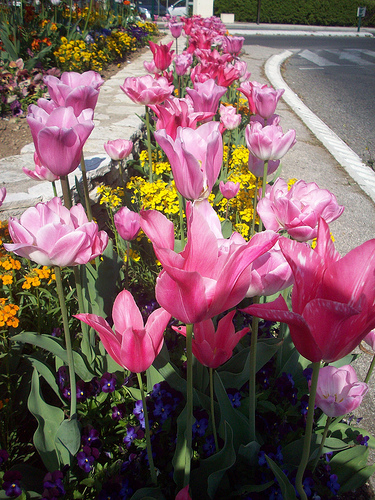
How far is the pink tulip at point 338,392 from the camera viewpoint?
3.12 feet

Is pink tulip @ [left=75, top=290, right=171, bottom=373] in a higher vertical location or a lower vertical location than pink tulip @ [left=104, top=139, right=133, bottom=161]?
higher

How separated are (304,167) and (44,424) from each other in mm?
3616

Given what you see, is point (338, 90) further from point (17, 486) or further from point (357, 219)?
point (17, 486)

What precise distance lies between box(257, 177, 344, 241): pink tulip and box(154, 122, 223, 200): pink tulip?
0.58 feet

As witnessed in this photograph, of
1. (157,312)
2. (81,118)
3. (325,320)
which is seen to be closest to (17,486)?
(157,312)

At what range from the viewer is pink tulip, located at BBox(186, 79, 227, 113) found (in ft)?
6.01

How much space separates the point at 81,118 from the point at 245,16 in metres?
29.1

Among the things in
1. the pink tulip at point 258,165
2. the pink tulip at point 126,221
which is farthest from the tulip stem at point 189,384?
the pink tulip at point 258,165

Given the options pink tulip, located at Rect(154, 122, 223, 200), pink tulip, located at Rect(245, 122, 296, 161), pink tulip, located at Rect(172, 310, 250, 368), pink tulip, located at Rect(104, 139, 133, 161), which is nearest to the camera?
pink tulip, located at Rect(172, 310, 250, 368)

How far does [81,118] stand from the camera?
128cm

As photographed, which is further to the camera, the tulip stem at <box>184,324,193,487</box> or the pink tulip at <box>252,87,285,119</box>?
the pink tulip at <box>252,87,285,119</box>

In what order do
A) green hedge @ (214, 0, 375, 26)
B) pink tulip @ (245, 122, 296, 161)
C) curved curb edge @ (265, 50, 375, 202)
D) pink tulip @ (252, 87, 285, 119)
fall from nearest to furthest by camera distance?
pink tulip @ (245, 122, 296, 161), pink tulip @ (252, 87, 285, 119), curved curb edge @ (265, 50, 375, 202), green hedge @ (214, 0, 375, 26)

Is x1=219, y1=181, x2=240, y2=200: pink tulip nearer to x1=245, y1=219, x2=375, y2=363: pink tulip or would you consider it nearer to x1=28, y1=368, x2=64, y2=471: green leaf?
x1=28, y1=368, x2=64, y2=471: green leaf

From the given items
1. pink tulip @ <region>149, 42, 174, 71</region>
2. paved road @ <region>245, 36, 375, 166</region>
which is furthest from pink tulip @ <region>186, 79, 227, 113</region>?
paved road @ <region>245, 36, 375, 166</region>
